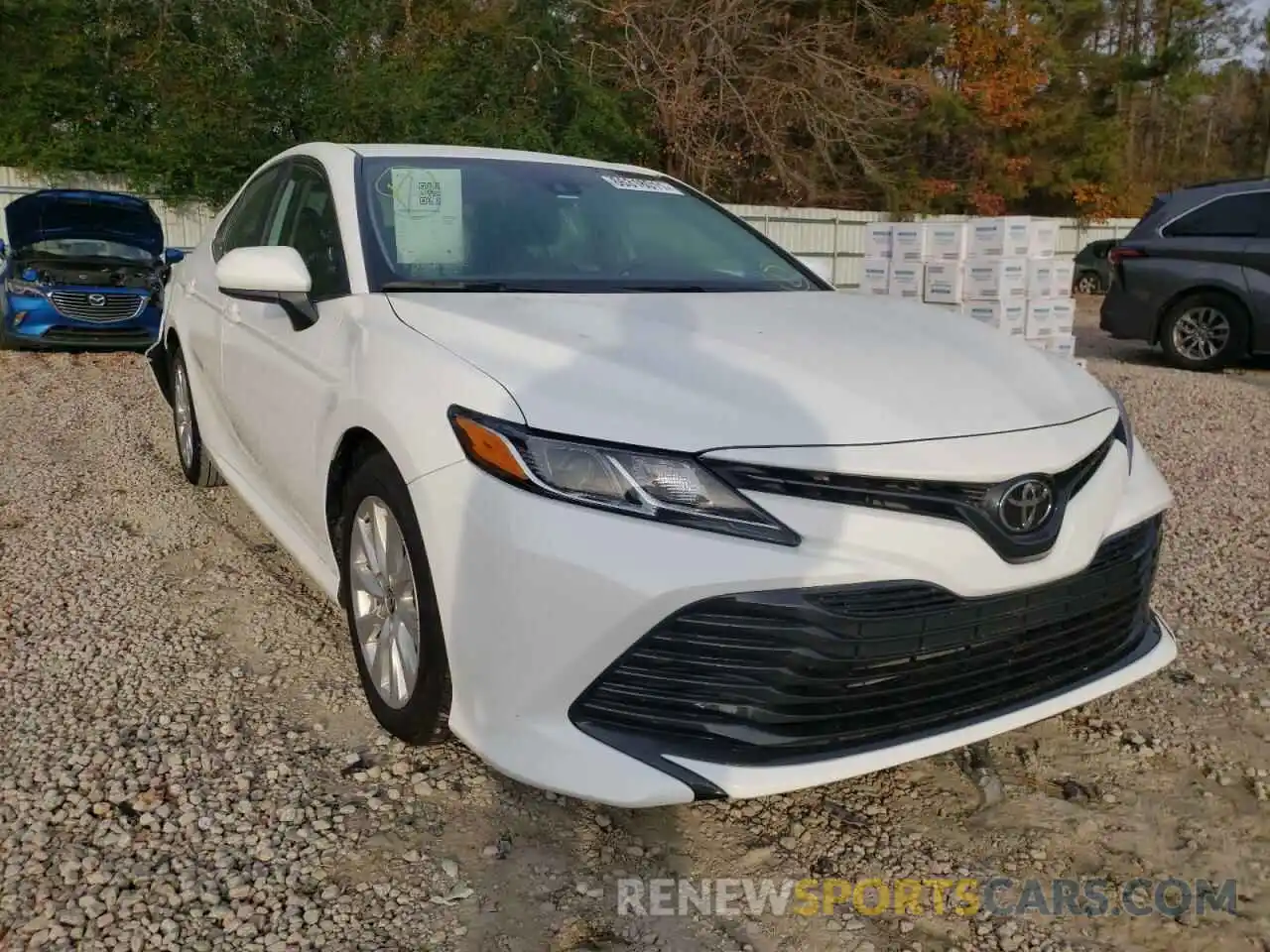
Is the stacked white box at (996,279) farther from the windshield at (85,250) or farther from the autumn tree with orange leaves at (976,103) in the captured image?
the autumn tree with orange leaves at (976,103)

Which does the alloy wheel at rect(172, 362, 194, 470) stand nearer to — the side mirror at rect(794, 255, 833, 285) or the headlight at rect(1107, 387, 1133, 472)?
the side mirror at rect(794, 255, 833, 285)

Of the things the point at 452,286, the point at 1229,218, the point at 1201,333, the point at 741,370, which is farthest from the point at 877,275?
the point at 741,370

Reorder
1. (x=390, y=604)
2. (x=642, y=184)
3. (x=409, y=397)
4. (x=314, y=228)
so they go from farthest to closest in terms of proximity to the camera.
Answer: (x=642, y=184)
(x=314, y=228)
(x=390, y=604)
(x=409, y=397)

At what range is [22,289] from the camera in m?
8.86

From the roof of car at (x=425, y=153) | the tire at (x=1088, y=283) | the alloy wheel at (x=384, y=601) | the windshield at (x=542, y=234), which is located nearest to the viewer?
the alloy wheel at (x=384, y=601)

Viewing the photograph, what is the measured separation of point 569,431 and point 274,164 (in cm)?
257

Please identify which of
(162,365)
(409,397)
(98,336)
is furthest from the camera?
(98,336)

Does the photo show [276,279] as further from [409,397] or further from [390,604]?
[390,604]

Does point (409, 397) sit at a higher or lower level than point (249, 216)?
lower

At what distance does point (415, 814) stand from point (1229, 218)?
9.55 metres

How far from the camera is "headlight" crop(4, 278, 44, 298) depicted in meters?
8.85

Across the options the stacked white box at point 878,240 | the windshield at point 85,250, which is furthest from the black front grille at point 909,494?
the windshield at point 85,250

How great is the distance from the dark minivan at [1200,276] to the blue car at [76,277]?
8.73 metres

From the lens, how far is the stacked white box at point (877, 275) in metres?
9.60
